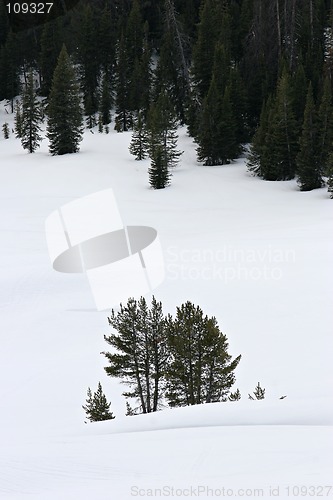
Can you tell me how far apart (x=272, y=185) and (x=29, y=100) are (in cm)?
1753

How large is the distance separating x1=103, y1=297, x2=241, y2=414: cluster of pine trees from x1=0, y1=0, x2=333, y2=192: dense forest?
57.9 feet

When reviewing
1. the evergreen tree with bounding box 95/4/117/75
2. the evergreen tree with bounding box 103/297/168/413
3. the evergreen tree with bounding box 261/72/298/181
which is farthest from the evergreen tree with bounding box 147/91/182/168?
the evergreen tree with bounding box 103/297/168/413

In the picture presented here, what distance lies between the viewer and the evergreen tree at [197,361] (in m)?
8.66

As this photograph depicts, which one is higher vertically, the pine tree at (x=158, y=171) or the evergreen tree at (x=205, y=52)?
the evergreen tree at (x=205, y=52)

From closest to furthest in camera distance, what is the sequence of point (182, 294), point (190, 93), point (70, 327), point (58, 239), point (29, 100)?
point (70, 327)
point (182, 294)
point (58, 239)
point (29, 100)
point (190, 93)

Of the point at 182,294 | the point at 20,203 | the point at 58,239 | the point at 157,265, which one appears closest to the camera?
the point at 182,294

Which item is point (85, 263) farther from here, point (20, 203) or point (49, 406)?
point (20, 203)

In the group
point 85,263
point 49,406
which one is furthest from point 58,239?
point 49,406

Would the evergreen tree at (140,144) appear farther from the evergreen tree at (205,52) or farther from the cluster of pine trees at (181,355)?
the cluster of pine trees at (181,355)

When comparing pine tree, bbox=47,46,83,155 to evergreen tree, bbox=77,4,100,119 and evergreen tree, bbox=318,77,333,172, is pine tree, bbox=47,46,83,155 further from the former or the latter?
evergreen tree, bbox=318,77,333,172

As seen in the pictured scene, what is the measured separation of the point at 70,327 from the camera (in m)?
12.7

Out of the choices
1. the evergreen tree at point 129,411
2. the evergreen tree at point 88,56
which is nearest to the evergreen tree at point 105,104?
the evergreen tree at point 88,56

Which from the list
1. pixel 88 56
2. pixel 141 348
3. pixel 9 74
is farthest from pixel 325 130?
pixel 9 74

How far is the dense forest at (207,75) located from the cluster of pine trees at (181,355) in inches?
695
